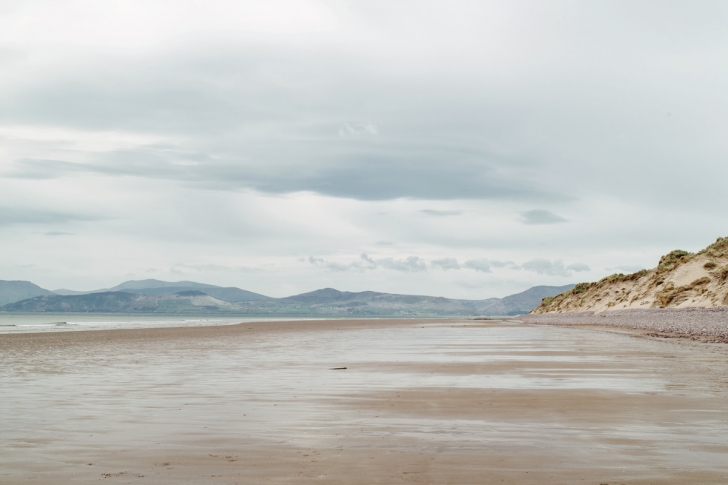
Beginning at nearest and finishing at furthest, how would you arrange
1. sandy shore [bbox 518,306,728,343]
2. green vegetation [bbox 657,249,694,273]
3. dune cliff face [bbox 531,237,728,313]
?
sandy shore [bbox 518,306,728,343], dune cliff face [bbox 531,237,728,313], green vegetation [bbox 657,249,694,273]

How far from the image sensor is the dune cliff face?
160 feet

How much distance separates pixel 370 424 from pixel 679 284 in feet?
183

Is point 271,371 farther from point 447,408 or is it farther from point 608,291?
point 608,291

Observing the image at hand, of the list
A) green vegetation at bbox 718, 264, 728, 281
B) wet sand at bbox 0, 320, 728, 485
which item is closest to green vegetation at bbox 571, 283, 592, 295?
green vegetation at bbox 718, 264, 728, 281

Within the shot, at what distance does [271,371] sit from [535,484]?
1235cm

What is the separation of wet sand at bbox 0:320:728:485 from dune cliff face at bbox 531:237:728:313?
116 ft

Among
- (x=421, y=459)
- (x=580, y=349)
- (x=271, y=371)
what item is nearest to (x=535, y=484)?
(x=421, y=459)

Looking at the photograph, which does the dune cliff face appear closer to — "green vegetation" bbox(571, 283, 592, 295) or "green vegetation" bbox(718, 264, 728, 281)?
"green vegetation" bbox(718, 264, 728, 281)

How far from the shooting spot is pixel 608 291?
3369 inches

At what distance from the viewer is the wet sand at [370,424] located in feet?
22.4

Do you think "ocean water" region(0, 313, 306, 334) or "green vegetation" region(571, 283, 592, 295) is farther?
"green vegetation" region(571, 283, 592, 295)

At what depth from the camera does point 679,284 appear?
188 feet

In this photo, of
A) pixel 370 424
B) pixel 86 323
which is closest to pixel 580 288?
pixel 86 323

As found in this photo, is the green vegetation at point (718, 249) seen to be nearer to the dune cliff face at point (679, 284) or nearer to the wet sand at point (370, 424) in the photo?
the dune cliff face at point (679, 284)
